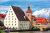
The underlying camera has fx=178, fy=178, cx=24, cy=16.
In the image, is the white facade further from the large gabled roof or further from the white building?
the large gabled roof

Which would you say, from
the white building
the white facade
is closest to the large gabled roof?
the white building

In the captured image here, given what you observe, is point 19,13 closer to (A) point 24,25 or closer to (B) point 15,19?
(B) point 15,19

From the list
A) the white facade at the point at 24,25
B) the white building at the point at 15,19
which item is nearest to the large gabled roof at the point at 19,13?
the white building at the point at 15,19

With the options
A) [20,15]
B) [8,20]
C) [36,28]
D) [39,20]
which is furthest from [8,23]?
[39,20]

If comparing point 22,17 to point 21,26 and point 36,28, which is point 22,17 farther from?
point 36,28

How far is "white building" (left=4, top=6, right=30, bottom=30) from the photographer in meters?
88.2

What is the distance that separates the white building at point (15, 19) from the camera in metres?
88.2

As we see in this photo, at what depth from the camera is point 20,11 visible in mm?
93500

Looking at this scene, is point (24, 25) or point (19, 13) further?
point (24, 25)

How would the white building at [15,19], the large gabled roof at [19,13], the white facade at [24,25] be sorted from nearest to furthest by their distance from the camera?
1. the white building at [15,19]
2. the large gabled roof at [19,13]
3. the white facade at [24,25]

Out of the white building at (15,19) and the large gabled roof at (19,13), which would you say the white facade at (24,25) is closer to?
the white building at (15,19)

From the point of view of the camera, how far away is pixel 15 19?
8869cm

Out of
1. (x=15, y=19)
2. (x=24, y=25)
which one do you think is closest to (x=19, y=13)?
(x=15, y=19)

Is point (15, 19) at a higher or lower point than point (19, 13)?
lower
